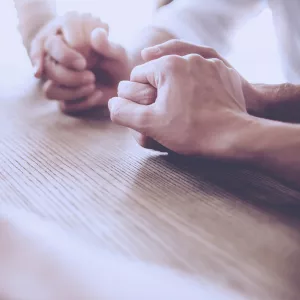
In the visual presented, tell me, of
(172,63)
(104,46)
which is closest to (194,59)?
(172,63)

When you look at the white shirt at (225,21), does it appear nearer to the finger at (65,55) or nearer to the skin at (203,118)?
the finger at (65,55)

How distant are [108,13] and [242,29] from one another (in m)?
0.47

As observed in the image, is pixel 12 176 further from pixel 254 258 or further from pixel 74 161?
pixel 254 258

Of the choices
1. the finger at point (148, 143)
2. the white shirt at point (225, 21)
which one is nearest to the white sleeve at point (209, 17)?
the white shirt at point (225, 21)

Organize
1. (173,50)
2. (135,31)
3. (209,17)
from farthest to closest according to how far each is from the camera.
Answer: (209,17)
(135,31)
(173,50)

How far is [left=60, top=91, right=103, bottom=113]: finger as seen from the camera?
0.55m

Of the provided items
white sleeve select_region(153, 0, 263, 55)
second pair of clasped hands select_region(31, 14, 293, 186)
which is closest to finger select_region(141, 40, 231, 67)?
second pair of clasped hands select_region(31, 14, 293, 186)

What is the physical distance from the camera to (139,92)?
373 mm

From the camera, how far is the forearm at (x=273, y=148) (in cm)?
28

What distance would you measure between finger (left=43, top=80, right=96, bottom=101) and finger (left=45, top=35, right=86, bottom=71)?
0.03 meters

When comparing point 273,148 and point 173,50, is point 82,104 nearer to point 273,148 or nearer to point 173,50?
point 173,50

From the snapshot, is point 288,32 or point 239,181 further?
point 288,32

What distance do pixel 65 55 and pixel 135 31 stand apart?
0.19m

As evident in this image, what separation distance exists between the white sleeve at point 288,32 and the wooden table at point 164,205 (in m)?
0.47
